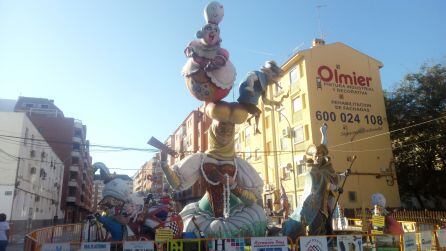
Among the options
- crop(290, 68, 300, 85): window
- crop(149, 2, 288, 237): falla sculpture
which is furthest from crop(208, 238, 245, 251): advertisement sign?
crop(290, 68, 300, 85): window

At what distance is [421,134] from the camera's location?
25.7m

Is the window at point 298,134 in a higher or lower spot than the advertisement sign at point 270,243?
higher

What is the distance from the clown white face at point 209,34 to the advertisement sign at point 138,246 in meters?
5.35

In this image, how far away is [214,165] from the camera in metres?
10.5

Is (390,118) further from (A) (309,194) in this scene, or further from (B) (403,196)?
(A) (309,194)

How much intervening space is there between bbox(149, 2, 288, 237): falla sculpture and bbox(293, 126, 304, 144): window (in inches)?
672

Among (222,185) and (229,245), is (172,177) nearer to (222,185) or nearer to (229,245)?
(222,185)

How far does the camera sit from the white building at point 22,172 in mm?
22188

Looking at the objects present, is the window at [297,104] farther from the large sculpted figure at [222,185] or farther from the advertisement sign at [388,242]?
the advertisement sign at [388,242]

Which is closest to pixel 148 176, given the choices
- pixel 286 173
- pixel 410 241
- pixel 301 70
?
pixel 286 173

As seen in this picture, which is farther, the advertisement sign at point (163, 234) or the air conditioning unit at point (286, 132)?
the air conditioning unit at point (286, 132)

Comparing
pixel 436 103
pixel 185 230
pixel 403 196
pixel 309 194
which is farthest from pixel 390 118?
pixel 185 230

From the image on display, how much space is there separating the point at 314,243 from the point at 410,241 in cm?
250

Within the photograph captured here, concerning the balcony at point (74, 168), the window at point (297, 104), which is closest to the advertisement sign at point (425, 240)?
the window at point (297, 104)
